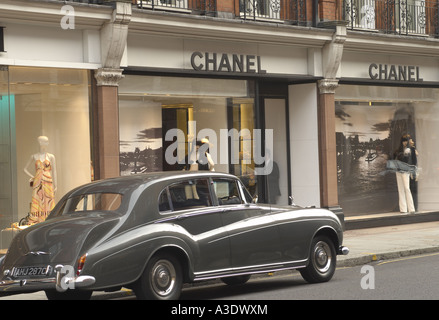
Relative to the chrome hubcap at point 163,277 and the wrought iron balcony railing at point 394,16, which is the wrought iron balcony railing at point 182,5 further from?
the chrome hubcap at point 163,277

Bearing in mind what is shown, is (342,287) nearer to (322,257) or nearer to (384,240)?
(322,257)

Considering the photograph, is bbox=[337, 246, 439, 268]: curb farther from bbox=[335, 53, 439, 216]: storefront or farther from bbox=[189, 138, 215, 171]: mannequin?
bbox=[335, 53, 439, 216]: storefront

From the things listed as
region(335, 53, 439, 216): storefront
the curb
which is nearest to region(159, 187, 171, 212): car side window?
the curb

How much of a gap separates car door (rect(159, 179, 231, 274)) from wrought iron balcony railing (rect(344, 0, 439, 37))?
1106cm

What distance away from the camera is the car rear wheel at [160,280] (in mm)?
Result: 10141

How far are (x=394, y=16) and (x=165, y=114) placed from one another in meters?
7.59

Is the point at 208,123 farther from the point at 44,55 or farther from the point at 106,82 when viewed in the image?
the point at 44,55

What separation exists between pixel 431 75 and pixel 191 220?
47.9ft

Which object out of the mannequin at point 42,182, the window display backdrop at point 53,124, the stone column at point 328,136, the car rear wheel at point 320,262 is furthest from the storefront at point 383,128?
the car rear wheel at point 320,262

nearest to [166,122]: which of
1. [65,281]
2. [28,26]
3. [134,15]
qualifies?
[134,15]

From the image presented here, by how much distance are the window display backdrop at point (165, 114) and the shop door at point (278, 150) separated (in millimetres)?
1980

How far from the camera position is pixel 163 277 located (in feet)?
34.1

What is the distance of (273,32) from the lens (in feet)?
62.7

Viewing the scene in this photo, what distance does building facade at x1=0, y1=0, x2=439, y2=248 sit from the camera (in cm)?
1595
